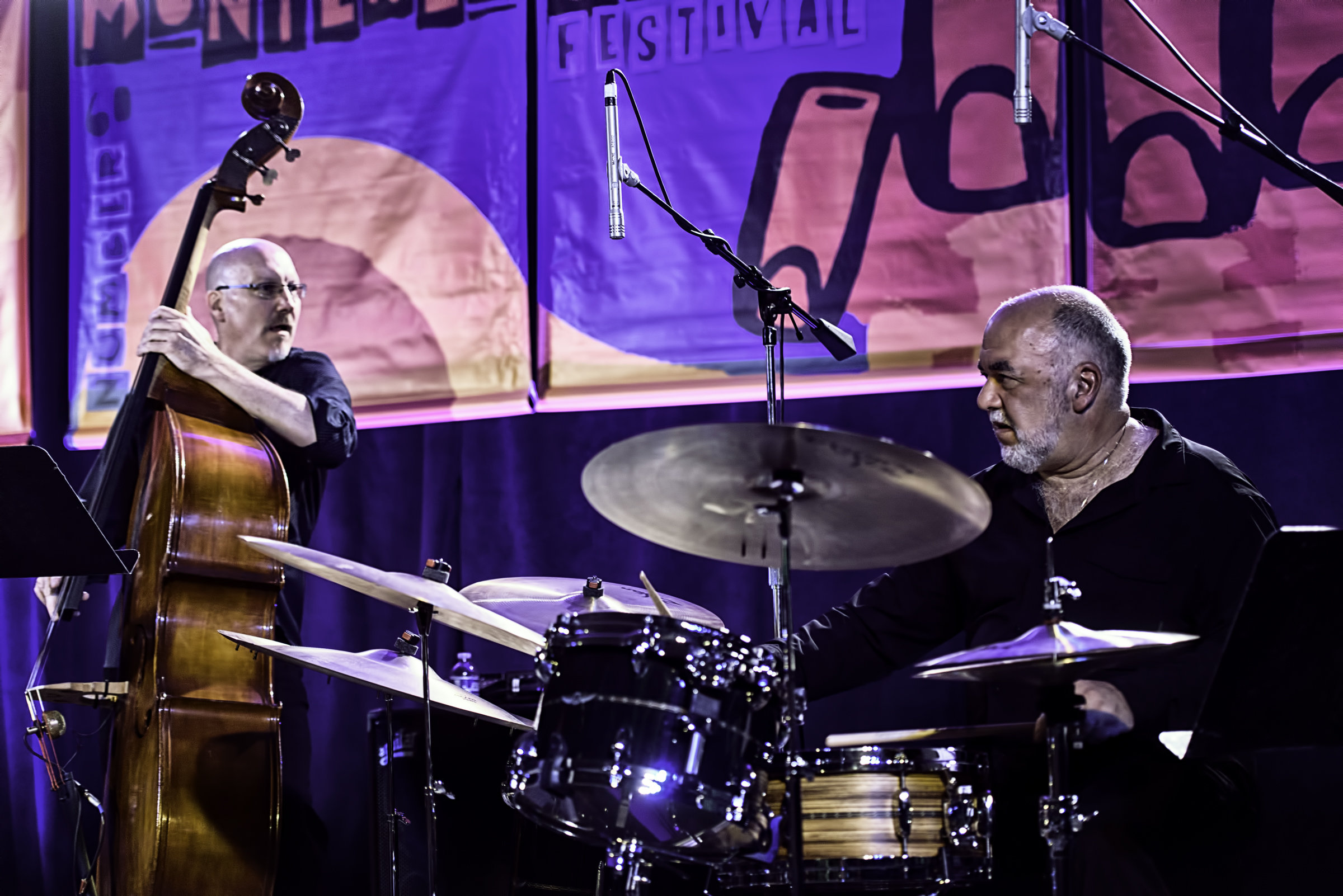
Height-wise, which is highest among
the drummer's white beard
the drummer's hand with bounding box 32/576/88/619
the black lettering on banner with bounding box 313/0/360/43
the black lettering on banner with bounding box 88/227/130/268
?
the black lettering on banner with bounding box 313/0/360/43

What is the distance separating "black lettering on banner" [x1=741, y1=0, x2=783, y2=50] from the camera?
4.20m

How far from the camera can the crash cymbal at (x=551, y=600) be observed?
296 centimetres

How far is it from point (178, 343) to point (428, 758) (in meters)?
1.38

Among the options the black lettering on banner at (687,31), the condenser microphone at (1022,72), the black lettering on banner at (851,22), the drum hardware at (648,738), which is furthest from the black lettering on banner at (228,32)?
the drum hardware at (648,738)

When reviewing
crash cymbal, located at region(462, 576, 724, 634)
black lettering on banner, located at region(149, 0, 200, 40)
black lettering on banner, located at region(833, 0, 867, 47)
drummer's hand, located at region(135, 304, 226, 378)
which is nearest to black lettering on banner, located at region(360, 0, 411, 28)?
black lettering on banner, located at region(149, 0, 200, 40)

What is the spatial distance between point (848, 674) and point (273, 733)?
139cm

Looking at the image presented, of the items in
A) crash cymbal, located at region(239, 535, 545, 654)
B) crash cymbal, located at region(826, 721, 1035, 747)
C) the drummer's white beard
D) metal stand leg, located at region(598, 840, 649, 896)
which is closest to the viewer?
metal stand leg, located at region(598, 840, 649, 896)

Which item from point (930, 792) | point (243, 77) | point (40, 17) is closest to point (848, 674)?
point (930, 792)

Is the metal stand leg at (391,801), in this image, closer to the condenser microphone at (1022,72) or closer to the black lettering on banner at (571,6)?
the condenser microphone at (1022,72)

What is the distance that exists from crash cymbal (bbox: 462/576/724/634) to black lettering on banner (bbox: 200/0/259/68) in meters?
2.62

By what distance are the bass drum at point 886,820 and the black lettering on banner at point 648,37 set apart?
266cm

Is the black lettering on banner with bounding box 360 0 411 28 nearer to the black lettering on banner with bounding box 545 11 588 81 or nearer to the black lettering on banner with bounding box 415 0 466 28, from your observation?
the black lettering on banner with bounding box 415 0 466 28

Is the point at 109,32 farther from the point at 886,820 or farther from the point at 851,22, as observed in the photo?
the point at 886,820

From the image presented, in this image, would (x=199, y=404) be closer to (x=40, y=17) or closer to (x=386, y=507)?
(x=386, y=507)
